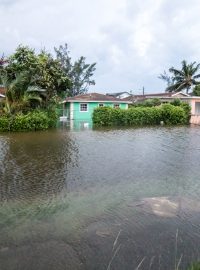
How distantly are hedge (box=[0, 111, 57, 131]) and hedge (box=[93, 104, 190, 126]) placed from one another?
6.60 m

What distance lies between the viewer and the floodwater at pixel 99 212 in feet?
16.6

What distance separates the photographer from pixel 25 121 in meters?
24.7

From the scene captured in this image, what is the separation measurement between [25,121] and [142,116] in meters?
13.3

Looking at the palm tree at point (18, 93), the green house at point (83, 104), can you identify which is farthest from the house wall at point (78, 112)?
the palm tree at point (18, 93)

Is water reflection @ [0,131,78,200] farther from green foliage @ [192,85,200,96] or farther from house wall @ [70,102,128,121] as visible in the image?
green foliage @ [192,85,200,96]

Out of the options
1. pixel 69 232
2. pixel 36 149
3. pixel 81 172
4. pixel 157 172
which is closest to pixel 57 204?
pixel 69 232

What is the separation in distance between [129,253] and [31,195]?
3.85 metres

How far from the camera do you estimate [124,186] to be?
9211 mm

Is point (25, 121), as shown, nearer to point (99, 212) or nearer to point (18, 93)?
point (18, 93)

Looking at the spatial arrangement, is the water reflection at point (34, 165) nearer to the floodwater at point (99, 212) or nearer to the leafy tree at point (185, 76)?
the floodwater at point (99, 212)

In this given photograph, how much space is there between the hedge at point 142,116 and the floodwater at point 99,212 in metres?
17.6

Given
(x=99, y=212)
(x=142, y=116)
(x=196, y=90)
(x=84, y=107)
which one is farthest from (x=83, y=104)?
(x=99, y=212)

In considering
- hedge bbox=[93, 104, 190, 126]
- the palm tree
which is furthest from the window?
the palm tree

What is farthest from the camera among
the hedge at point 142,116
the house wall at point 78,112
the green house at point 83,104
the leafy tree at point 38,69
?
the house wall at point 78,112
